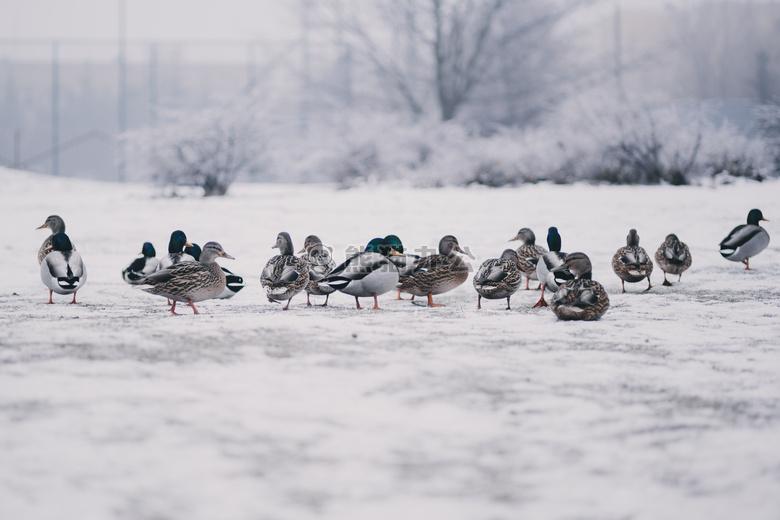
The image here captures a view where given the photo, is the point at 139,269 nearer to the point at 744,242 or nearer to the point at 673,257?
the point at 673,257

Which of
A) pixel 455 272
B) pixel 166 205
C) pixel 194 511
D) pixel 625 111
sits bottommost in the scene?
pixel 194 511

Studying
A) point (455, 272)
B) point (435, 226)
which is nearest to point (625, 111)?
point (435, 226)

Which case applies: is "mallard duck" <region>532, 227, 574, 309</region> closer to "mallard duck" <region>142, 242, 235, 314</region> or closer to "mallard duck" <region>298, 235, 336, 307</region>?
"mallard duck" <region>298, 235, 336, 307</region>

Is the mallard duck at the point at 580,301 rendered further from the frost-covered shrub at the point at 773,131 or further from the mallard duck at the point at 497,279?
the frost-covered shrub at the point at 773,131

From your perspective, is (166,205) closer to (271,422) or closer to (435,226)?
(435,226)

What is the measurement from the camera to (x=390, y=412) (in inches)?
114

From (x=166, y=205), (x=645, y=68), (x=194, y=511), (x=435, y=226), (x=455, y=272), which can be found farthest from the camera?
(x=645, y=68)

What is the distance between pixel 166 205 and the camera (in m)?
13.7

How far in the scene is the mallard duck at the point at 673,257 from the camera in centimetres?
673

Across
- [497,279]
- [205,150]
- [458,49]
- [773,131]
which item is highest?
[458,49]

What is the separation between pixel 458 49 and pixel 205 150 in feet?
30.2

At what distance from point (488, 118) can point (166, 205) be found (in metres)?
13.4

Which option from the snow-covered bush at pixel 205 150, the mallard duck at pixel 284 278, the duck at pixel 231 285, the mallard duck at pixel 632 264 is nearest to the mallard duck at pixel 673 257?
the mallard duck at pixel 632 264

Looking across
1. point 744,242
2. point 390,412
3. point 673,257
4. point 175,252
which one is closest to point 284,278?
point 175,252
